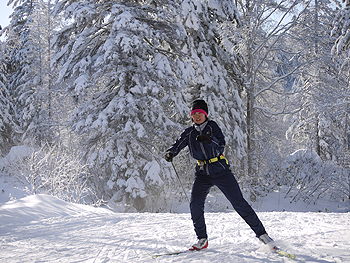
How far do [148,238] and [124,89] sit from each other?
6.86m

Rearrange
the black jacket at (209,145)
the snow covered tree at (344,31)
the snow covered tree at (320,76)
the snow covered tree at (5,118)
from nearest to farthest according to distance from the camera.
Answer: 1. the black jacket at (209,145)
2. the snow covered tree at (320,76)
3. the snow covered tree at (344,31)
4. the snow covered tree at (5,118)

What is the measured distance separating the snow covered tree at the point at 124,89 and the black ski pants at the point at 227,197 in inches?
231

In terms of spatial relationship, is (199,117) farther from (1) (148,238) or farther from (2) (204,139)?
(1) (148,238)

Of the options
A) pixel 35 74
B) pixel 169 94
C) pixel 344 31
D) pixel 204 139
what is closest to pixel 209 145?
pixel 204 139

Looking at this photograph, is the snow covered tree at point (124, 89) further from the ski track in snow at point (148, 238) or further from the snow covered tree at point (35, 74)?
the snow covered tree at point (35, 74)

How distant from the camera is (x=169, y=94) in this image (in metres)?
10.0

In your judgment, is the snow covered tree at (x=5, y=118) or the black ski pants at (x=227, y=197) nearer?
the black ski pants at (x=227, y=197)

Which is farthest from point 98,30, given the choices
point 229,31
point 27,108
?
point 27,108

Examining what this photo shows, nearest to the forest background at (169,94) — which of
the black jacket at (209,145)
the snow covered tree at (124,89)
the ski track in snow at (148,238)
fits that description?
the snow covered tree at (124,89)

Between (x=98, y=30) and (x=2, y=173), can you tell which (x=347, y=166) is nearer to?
(x=98, y=30)

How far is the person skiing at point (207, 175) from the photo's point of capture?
3148mm

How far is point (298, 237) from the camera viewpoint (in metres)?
3.39

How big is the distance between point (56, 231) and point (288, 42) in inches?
538

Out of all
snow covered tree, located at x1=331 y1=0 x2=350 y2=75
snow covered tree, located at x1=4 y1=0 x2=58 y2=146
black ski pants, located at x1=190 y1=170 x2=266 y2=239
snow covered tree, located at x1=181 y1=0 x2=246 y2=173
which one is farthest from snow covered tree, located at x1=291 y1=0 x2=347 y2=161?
snow covered tree, located at x1=4 y1=0 x2=58 y2=146
